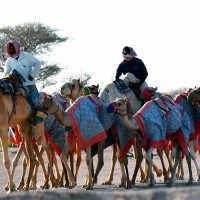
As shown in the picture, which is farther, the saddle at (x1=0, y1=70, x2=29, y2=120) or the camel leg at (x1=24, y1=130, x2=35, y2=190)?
the camel leg at (x1=24, y1=130, x2=35, y2=190)

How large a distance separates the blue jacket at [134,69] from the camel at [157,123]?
1032mm

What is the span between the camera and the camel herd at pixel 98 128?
12.2m

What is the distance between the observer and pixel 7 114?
1202 cm

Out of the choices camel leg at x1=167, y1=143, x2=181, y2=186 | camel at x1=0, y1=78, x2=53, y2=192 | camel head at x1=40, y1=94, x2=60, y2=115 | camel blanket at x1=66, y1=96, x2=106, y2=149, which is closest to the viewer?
camel at x1=0, y1=78, x2=53, y2=192

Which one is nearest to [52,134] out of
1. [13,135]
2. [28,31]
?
[13,135]

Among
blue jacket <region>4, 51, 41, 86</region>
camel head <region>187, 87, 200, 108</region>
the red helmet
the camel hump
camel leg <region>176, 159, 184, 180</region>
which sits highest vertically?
the red helmet

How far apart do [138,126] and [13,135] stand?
296 centimetres

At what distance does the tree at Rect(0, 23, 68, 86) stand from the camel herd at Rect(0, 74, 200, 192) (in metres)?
30.0

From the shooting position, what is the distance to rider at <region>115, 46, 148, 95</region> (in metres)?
14.4

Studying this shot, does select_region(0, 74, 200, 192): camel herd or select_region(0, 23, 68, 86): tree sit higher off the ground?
select_region(0, 23, 68, 86): tree

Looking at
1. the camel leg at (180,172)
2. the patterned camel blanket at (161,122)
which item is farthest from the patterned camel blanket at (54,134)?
the camel leg at (180,172)

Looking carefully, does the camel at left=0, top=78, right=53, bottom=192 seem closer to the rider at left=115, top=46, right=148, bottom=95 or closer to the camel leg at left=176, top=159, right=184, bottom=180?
the rider at left=115, top=46, right=148, bottom=95

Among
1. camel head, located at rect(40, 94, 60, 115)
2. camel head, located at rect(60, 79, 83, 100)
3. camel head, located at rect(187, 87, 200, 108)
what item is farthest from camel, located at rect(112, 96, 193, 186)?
camel head, located at rect(60, 79, 83, 100)

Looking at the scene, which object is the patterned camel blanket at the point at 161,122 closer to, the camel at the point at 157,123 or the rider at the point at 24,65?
the camel at the point at 157,123
